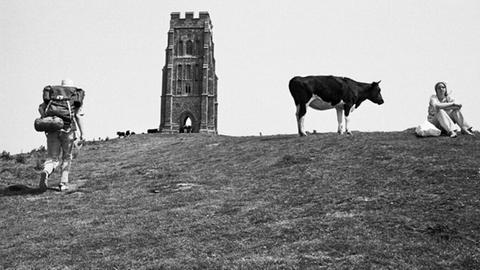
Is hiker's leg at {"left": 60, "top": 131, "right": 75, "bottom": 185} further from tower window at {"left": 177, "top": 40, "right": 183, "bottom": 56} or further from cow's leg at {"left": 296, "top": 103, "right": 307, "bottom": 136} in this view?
tower window at {"left": 177, "top": 40, "right": 183, "bottom": 56}

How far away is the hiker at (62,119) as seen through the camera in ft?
48.3

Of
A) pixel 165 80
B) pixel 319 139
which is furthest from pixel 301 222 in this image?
pixel 165 80

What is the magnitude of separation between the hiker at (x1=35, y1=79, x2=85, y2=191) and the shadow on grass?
0.30 metres

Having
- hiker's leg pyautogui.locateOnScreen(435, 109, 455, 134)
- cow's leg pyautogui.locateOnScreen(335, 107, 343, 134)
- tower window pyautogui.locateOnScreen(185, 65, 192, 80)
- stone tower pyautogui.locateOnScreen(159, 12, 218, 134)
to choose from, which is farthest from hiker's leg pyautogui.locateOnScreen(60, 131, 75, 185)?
tower window pyautogui.locateOnScreen(185, 65, 192, 80)

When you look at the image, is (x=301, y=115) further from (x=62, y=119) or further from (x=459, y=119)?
(x=62, y=119)

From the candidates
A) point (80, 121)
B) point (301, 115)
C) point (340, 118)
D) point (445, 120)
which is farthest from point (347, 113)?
point (80, 121)

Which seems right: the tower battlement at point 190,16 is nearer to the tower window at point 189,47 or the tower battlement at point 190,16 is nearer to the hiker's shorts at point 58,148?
the tower window at point 189,47

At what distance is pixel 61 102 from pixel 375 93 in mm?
15498

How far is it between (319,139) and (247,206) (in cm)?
997

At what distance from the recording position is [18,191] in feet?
50.2

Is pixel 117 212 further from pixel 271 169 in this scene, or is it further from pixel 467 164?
pixel 467 164

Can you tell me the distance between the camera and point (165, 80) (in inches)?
3664

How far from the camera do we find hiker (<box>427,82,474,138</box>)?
17609 mm

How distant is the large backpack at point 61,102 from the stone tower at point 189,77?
7366cm
